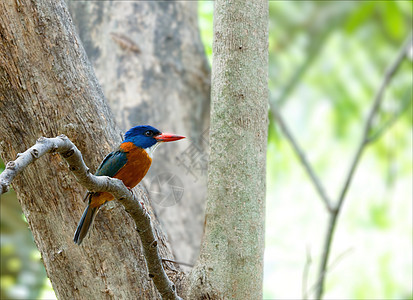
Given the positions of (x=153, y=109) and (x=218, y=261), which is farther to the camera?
(x=153, y=109)

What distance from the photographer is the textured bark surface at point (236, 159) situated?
2229mm

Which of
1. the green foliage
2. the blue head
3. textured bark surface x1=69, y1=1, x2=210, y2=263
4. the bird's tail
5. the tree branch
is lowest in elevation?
the tree branch

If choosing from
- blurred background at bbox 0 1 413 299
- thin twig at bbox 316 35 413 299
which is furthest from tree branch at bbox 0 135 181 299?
blurred background at bbox 0 1 413 299

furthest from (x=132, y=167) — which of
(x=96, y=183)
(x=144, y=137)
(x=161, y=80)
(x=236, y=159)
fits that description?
(x=161, y=80)

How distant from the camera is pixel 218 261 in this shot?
2234mm

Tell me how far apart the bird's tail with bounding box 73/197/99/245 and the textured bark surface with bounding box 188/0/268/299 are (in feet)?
1.67

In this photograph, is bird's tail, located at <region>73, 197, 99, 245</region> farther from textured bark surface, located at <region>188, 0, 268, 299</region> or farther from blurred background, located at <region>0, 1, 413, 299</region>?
blurred background, located at <region>0, 1, 413, 299</region>

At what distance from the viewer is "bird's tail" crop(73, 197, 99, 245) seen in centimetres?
212

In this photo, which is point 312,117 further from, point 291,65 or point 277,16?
point 277,16

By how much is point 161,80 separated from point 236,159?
8.24 feet

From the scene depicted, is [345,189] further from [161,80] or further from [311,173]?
[161,80]

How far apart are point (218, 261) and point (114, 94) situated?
2.60m

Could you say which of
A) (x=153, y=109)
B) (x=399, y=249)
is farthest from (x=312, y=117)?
(x=153, y=109)

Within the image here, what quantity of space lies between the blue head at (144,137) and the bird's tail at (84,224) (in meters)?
0.60
